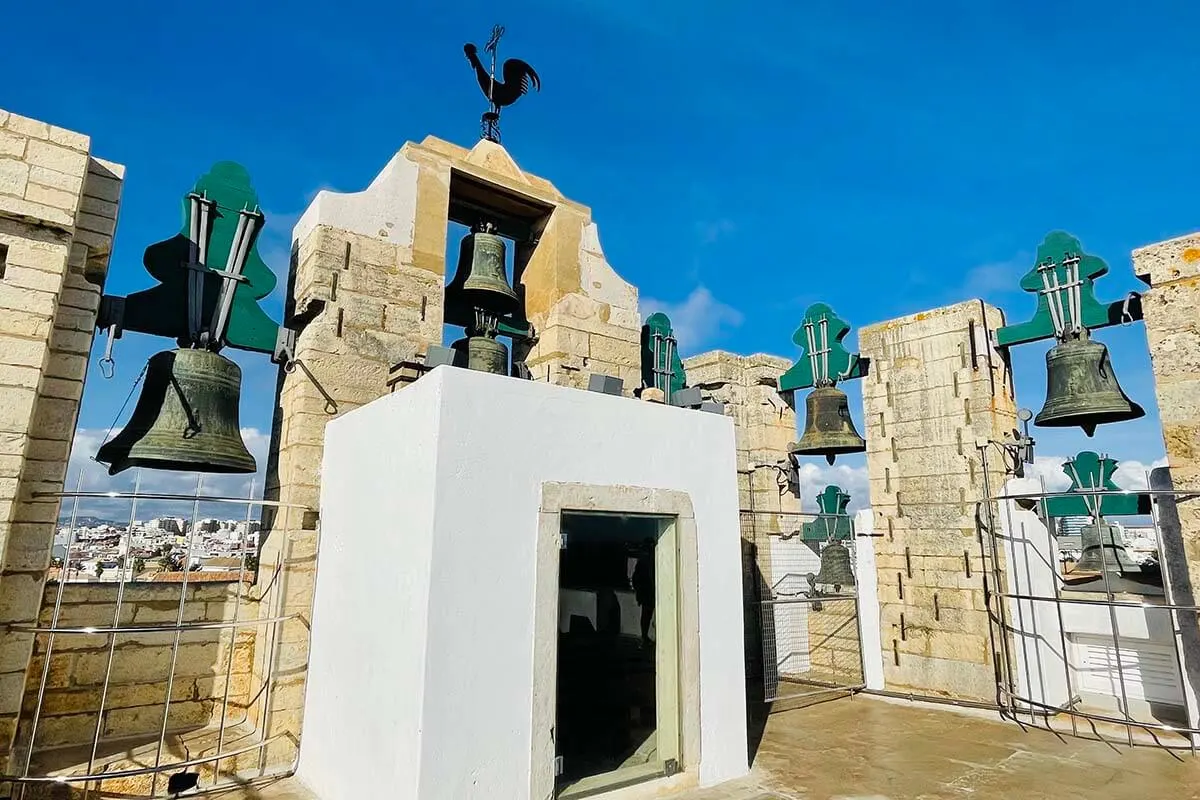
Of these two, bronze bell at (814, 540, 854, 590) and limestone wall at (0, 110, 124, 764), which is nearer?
limestone wall at (0, 110, 124, 764)

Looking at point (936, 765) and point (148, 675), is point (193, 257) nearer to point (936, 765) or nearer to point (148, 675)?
point (148, 675)

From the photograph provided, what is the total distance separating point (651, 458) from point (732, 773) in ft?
8.14

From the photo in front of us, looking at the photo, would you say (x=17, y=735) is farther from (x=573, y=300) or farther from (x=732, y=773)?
(x=573, y=300)

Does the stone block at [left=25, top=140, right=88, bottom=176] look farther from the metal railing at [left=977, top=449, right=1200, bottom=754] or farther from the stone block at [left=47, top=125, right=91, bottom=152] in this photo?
the metal railing at [left=977, top=449, right=1200, bottom=754]

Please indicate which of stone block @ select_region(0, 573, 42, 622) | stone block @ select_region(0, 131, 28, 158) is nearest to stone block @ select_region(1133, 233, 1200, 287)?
stone block @ select_region(0, 131, 28, 158)

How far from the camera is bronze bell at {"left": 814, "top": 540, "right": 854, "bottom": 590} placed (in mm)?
8766

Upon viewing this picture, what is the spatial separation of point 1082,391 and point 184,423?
793 centimetres

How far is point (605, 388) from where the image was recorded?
17.1 ft

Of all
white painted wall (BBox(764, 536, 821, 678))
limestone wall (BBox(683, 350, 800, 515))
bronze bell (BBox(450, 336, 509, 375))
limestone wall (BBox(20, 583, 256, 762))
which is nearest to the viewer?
limestone wall (BBox(20, 583, 256, 762))

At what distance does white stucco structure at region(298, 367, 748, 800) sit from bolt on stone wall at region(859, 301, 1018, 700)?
3848mm

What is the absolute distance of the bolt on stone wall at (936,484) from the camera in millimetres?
7578

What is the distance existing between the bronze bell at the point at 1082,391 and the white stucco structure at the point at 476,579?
12.1ft

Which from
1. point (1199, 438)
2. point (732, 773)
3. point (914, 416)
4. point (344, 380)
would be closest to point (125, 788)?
point (344, 380)

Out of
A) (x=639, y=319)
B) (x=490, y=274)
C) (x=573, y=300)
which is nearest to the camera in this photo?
(x=490, y=274)
